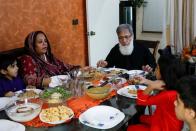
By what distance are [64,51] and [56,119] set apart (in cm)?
220

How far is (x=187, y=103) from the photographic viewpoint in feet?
4.14

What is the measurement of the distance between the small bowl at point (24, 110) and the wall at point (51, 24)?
1217 mm

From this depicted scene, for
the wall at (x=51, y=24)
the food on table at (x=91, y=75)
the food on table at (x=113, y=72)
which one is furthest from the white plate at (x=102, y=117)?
the wall at (x=51, y=24)

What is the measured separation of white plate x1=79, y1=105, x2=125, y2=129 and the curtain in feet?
10.4

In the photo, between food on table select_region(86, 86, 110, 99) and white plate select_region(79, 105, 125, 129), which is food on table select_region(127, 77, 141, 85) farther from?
white plate select_region(79, 105, 125, 129)

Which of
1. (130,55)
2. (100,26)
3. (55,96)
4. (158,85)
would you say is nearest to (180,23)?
(100,26)

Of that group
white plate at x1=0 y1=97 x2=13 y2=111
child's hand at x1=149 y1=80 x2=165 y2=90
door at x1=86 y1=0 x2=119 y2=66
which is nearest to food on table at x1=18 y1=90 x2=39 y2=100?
white plate at x1=0 y1=97 x2=13 y2=111

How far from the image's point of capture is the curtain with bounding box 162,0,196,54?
431 centimetres

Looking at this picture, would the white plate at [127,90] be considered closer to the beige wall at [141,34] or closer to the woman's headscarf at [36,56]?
the woman's headscarf at [36,56]

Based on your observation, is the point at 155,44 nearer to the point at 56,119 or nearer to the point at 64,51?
the point at 64,51

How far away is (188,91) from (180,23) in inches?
133

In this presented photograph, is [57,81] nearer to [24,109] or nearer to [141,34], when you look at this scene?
[24,109]

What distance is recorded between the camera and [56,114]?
60.1 inches

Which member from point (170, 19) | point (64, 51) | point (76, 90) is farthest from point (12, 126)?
point (170, 19)
